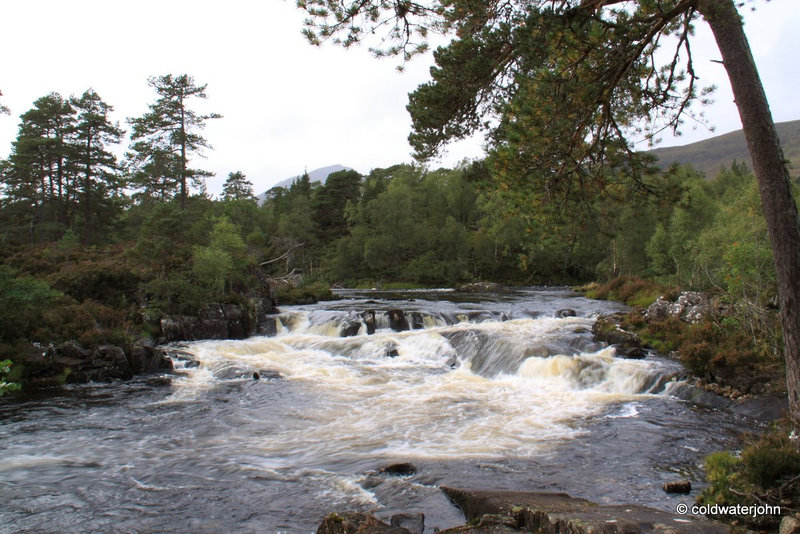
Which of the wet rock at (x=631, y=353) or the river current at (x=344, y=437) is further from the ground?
the wet rock at (x=631, y=353)

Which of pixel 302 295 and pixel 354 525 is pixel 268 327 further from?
pixel 354 525

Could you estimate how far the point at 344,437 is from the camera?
33.4 feet

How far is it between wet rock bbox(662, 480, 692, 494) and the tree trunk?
1852 mm

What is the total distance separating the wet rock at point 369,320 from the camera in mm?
23380

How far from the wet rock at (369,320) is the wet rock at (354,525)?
17493mm

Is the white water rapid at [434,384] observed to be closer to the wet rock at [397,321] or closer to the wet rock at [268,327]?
the wet rock at [397,321]

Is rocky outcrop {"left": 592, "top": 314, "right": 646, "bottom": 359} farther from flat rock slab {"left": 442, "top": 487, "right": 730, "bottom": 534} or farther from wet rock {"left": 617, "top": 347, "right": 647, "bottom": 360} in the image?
flat rock slab {"left": 442, "top": 487, "right": 730, "bottom": 534}

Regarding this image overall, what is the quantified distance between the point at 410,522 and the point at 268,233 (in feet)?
217

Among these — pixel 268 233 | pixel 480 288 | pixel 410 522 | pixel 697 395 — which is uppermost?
pixel 268 233

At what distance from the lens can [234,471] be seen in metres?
8.54

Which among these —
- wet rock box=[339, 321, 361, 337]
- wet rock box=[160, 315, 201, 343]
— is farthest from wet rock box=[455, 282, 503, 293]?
wet rock box=[160, 315, 201, 343]

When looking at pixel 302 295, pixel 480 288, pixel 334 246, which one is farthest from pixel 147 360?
pixel 334 246

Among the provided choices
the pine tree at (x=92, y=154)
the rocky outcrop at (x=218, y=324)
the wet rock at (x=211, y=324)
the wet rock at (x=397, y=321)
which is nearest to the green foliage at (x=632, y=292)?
the wet rock at (x=397, y=321)

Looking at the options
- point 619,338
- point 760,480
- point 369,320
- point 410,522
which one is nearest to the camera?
point 760,480
